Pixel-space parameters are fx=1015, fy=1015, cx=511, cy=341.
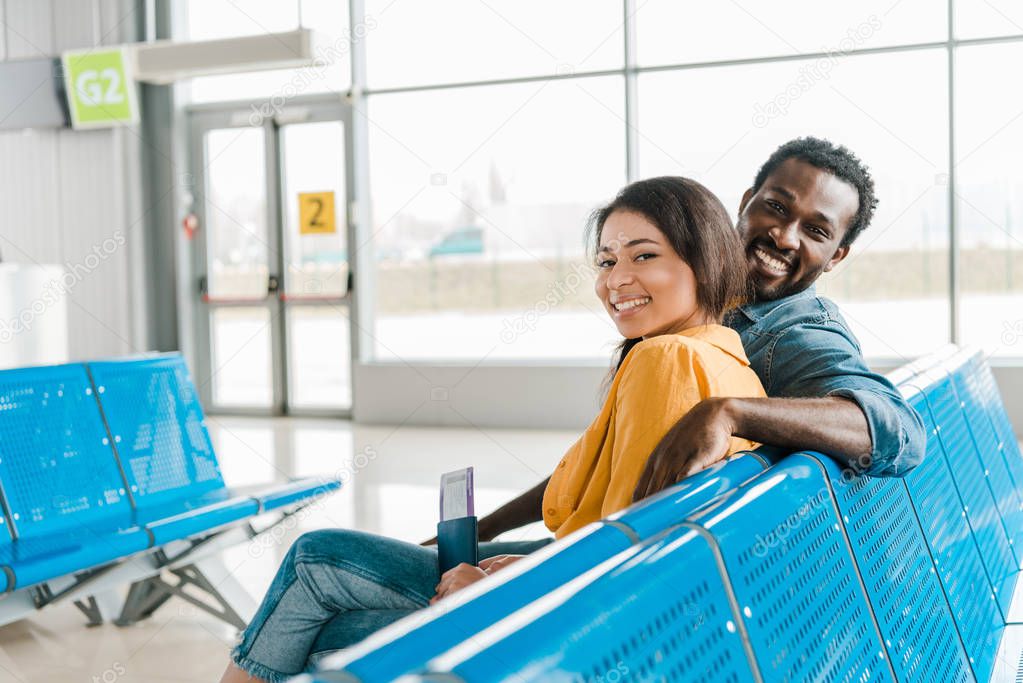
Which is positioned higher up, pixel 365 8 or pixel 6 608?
pixel 365 8

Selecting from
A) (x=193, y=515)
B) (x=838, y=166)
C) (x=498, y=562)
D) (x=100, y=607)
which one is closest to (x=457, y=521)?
(x=498, y=562)

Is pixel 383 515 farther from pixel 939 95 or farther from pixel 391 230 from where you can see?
pixel 939 95

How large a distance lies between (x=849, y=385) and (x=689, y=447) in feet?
1.60

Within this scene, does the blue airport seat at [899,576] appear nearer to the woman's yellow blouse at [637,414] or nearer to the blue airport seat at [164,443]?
the woman's yellow blouse at [637,414]

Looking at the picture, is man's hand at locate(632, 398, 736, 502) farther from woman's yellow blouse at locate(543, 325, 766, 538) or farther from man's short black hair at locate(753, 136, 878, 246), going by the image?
man's short black hair at locate(753, 136, 878, 246)

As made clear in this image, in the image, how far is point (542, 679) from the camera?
67 centimetres

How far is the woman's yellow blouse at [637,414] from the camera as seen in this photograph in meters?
1.38

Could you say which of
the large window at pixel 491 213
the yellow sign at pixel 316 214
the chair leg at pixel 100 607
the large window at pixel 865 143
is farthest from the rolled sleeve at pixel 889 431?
the yellow sign at pixel 316 214

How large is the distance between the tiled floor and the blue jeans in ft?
4.20

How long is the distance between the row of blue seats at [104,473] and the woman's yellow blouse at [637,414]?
5.03ft

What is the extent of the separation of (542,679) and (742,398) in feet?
2.57

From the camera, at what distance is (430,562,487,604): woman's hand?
1437 millimetres

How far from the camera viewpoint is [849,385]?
5.44ft

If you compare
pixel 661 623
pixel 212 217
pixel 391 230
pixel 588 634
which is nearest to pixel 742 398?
pixel 661 623
